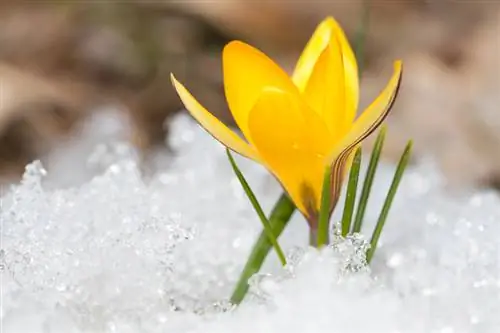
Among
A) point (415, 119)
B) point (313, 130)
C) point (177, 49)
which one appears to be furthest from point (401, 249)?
point (177, 49)

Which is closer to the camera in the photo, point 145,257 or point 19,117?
point 145,257

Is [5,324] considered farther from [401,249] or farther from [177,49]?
[177,49]

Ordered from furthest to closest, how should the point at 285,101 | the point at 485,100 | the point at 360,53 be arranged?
1. the point at 485,100
2. the point at 360,53
3. the point at 285,101

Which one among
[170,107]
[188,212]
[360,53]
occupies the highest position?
[360,53]

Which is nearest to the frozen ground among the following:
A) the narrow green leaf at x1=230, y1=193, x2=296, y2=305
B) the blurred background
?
the narrow green leaf at x1=230, y1=193, x2=296, y2=305

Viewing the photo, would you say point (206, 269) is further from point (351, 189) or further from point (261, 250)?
point (351, 189)

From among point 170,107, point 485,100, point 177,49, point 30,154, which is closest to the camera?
point 30,154

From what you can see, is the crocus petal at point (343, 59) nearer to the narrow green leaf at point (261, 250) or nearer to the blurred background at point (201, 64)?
the narrow green leaf at point (261, 250)

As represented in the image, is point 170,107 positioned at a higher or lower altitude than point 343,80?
lower
